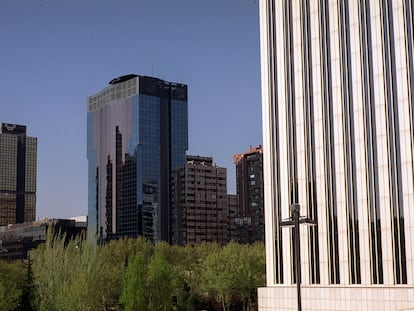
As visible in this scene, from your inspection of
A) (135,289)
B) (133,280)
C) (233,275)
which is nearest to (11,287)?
(133,280)

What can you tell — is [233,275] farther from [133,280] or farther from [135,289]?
[135,289]

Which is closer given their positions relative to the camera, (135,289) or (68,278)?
(135,289)

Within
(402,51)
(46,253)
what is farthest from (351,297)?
(46,253)

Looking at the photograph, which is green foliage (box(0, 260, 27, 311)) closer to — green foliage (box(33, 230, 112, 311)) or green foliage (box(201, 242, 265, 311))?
green foliage (box(33, 230, 112, 311))

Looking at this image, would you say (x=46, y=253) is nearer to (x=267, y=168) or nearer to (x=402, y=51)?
(x=267, y=168)

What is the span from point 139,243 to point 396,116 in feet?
279

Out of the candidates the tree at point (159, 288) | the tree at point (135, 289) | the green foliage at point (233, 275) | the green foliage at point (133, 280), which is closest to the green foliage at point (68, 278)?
the green foliage at point (133, 280)

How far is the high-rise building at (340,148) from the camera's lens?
6081 cm

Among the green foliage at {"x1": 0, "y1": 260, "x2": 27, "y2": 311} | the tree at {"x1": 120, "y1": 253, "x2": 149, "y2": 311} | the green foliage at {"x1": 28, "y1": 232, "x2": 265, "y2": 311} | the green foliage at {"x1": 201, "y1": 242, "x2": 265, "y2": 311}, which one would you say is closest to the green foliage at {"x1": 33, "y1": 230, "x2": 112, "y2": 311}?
the green foliage at {"x1": 28, "y1": 232, "x2": 265, "y2": 311}

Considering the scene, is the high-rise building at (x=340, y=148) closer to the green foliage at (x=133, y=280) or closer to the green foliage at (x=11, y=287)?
Answer: the green foliage at (x=133, y=280)

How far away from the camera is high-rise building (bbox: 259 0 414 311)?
60.8 m

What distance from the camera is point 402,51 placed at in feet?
201

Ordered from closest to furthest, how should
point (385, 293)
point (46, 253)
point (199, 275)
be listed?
point (385, 293), point (46, 253), point (199, 275)

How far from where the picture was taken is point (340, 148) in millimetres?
64750
